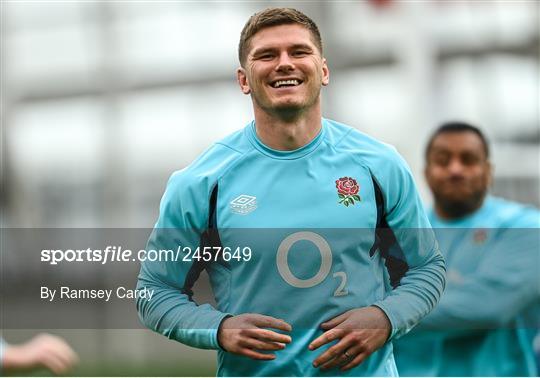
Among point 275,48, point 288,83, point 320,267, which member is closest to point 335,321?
point 320,267

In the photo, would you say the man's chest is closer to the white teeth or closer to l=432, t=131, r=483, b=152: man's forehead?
the white teeth

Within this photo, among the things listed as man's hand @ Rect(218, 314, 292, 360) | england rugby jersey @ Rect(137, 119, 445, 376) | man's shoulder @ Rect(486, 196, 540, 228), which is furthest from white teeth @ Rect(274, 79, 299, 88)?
man's shoulder @ Rect(486, 196, 540, 228)

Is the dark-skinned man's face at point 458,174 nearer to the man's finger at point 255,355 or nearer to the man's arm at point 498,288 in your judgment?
the man's arm at point 498,288

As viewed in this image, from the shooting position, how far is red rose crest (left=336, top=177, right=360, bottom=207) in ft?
10.7

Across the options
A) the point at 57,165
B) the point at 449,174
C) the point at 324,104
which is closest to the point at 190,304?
the point at 449,174

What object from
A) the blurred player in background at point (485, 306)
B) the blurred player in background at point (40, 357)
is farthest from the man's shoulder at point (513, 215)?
the blurred player in background at point (40, 357)

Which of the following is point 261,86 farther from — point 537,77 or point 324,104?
point 537,77

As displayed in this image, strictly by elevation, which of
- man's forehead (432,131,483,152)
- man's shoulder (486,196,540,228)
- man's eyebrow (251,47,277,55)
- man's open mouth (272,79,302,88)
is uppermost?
man's eyebrow (251,47,277,55)

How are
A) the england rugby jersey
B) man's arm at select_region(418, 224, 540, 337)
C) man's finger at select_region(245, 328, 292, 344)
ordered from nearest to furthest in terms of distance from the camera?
man's finger at select_region(245, 328, 292, 344) → the england rugby jersey → man's arm at select_region(418, 224, 540, 337)

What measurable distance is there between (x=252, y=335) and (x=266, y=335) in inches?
1.5

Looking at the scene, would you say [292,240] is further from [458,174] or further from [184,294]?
[458,174]

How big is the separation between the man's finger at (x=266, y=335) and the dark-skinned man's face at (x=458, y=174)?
2192mm

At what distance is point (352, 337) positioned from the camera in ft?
10.2

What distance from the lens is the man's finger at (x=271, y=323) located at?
3.15 m
